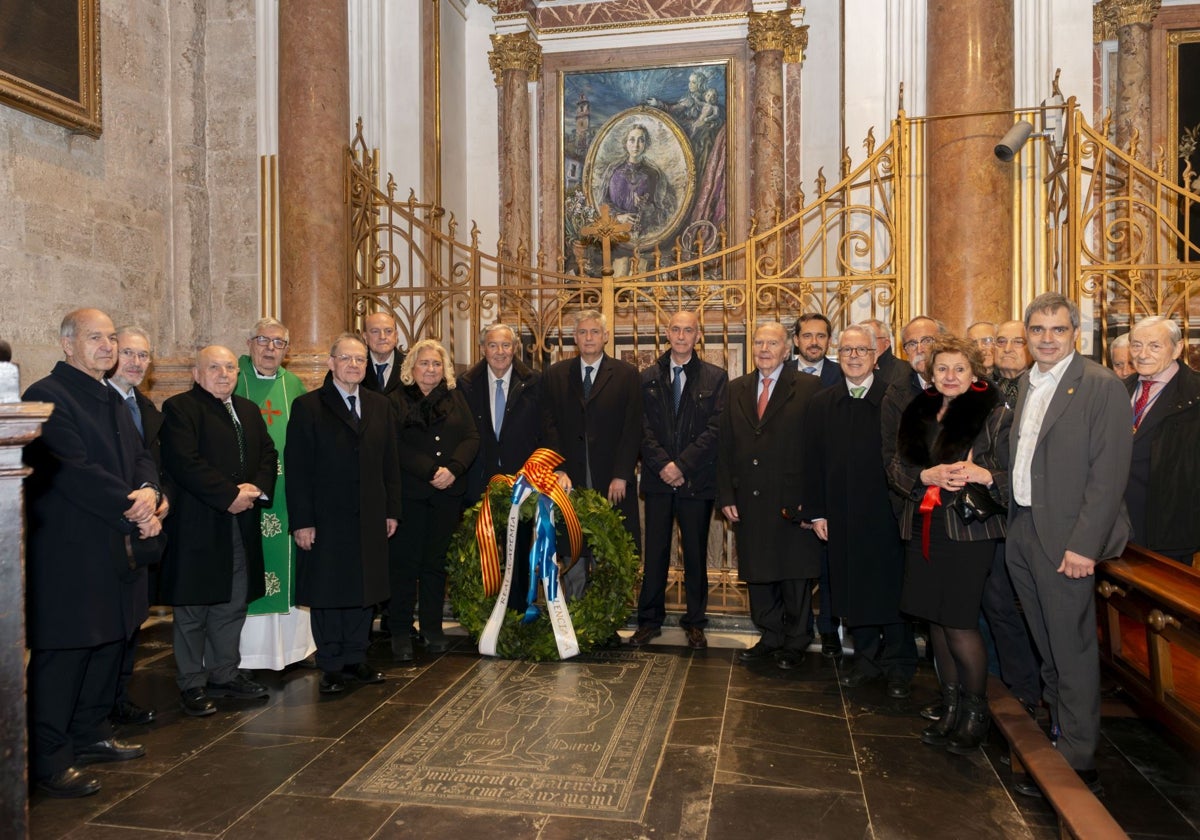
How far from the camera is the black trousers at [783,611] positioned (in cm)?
545

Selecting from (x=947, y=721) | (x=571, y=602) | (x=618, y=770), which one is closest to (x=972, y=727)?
(x=947, y=721)

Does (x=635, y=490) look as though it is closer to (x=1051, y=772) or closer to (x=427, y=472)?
(x=427, y=472)

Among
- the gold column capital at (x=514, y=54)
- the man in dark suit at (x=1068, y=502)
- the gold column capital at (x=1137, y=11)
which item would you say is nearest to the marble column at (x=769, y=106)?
the gold column capital at (x=514, y=54)

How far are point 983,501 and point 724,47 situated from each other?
8001mm

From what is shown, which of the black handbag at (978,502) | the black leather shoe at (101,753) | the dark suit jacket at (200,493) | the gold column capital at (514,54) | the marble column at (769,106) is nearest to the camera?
the black handbag at (978,502)

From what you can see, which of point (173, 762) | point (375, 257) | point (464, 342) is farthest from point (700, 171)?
point (173, 762)

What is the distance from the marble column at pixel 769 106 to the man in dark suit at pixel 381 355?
5.38 meters

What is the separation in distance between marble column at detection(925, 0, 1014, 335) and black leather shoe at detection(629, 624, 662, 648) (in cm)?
294

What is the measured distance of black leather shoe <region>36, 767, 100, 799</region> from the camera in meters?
3.74

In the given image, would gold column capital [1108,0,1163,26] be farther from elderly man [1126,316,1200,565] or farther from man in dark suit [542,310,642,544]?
man in dark suit [542,310,642,544]

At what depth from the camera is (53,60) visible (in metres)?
6.01

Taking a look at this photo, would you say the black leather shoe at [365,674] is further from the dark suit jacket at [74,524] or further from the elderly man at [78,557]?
the dark suit jacket at [74,524]

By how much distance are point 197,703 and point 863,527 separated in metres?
3.47

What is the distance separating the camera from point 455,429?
18.7 feet
